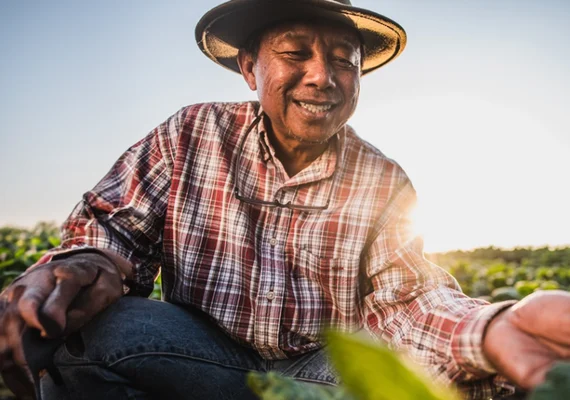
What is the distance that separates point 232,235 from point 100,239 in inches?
20.9

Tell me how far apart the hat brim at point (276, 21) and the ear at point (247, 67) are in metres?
0.06

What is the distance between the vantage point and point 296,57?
1963 millimetres

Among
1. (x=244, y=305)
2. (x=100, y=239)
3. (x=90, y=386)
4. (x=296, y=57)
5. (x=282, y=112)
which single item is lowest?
(x=90, y=386)

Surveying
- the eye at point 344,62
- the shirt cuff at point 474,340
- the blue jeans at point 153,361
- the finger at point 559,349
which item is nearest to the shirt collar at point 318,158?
the eye at point 344,62

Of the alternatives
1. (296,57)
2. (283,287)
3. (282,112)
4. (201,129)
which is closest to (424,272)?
(283,287)

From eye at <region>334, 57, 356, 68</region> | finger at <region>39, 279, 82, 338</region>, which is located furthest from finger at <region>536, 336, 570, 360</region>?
eye at <region>334, 57, 356, 68</region>

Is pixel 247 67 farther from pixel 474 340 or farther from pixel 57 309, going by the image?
pixel 474 340

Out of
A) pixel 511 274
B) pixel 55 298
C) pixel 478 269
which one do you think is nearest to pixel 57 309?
pixel 55 298

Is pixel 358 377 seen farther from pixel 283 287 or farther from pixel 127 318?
pixel 283 287

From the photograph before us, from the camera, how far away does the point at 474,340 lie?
109 centimetres

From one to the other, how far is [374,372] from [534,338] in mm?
806

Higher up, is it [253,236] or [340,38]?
[340,38]

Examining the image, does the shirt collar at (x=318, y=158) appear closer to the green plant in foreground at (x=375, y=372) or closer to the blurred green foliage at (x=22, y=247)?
the green plant in foreground at (x=375, y=372)

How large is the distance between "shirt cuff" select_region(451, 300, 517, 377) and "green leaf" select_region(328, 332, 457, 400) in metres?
0.86
